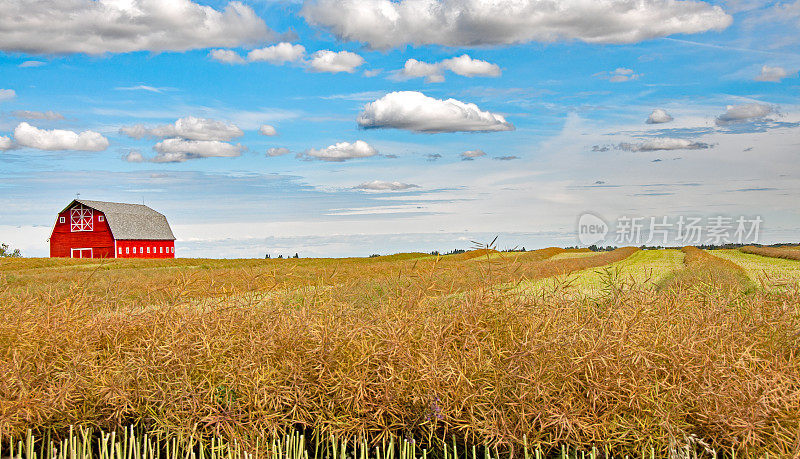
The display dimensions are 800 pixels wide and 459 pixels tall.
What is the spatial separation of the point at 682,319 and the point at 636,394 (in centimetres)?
130

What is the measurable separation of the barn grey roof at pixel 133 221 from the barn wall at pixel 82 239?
626mm

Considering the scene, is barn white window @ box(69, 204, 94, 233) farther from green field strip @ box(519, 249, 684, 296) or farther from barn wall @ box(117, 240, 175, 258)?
green field strip @ box(519, 249, 684, 296)

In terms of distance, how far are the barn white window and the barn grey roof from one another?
1.62 ft

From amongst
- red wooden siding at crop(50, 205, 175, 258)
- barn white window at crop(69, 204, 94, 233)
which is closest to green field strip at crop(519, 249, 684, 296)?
red wooden siding at crop(50, 205, 175, 258)

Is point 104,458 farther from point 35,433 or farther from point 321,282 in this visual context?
point 321,282

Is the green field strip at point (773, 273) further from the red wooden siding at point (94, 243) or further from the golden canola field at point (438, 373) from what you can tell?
the red wooden siding at point (94, 243)

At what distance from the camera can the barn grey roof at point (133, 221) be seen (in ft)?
150

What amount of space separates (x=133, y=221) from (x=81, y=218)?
3.68 metres

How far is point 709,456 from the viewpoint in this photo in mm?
4219

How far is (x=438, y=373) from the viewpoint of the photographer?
4332mm

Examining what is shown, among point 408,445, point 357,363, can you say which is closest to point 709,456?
point 408,445

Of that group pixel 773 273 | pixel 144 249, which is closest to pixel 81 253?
pixel 144 249

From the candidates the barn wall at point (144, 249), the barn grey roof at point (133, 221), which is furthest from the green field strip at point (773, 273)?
the barn grey roof at point (133, 221)

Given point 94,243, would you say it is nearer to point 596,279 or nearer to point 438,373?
point 596,279
